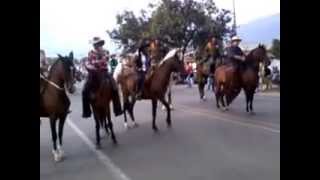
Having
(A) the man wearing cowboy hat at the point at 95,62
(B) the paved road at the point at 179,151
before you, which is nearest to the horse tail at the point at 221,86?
(B) the paved road at the point at 179,151

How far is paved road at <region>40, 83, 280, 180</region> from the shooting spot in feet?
28.7

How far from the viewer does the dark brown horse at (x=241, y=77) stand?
1686cm

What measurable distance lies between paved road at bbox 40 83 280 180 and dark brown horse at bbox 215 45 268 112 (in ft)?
2.96

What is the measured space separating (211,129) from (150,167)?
4.73m

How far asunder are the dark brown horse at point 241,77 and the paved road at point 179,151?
2.96 ft

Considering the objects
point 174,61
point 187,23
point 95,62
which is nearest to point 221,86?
point 174,61

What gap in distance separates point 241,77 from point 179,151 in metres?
7.02

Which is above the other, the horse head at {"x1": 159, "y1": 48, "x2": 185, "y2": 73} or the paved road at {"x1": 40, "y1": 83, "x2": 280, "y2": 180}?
Result: the horse head at {"x1": 159, "y1": 48, "x2": 185, "y2": 73}

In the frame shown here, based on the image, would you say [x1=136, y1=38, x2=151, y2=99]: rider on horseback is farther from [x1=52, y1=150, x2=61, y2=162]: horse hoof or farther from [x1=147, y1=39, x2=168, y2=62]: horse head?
[x1=52, y1=150, x2=61, y2=162]: horse hoof

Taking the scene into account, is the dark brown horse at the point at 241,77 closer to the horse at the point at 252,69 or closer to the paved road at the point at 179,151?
the horse at the point at 252,69

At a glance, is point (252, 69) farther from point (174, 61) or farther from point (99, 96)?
point (99, 96)

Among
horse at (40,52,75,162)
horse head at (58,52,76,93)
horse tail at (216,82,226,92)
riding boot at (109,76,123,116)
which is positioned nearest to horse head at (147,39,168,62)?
riding boot at (109,76,123,116)
